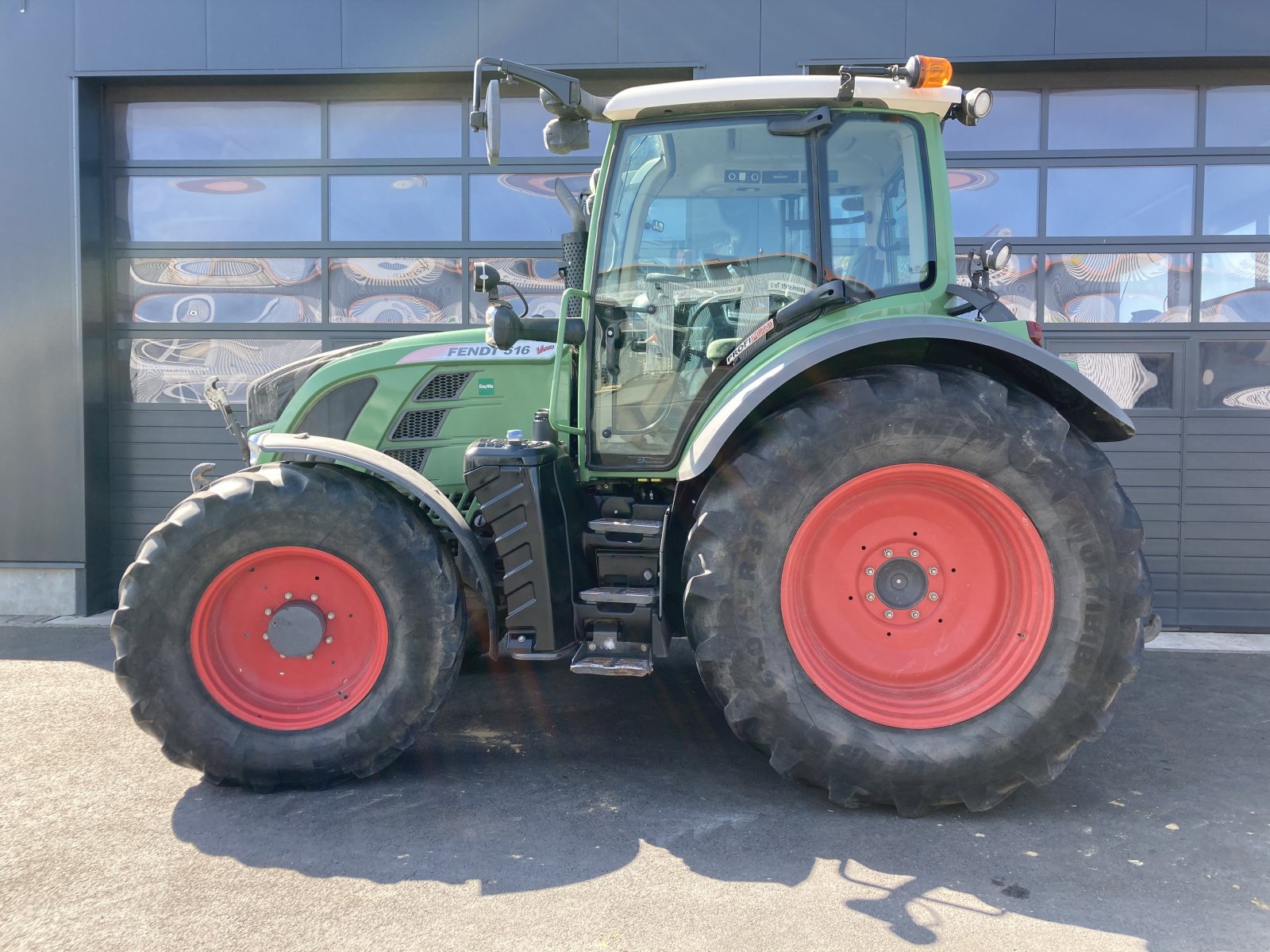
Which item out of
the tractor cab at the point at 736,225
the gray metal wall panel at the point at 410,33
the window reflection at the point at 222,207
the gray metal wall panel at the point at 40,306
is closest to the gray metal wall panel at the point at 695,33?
the gray metal wall panel at the point at 410,33

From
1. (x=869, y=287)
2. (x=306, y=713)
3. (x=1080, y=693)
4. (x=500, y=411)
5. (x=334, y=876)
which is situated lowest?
(x=334, y=876)

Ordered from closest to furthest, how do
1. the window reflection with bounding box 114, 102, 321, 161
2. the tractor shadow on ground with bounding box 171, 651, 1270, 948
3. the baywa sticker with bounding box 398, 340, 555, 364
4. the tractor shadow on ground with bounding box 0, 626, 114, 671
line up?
1. the tractor shadow on ground with bounding box 171, 651, 1270, 948
2. the baywa sticker with bounding box 398, 340, 555, 364
3. the tractor shadow on ground with bounding box 0, 626, 114, 671
4. the window reflection with bounding box 114, 102, 321, 161

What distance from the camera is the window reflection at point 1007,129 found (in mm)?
5543

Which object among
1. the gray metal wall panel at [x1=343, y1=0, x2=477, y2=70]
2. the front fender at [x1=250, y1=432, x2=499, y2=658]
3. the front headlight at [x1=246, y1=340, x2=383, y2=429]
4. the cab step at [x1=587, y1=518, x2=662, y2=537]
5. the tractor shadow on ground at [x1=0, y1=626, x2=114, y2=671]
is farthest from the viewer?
the gray metal wall panel at [x1=343, y1=0, x2=477, y2=70]

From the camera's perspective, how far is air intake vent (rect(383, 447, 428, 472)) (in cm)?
357

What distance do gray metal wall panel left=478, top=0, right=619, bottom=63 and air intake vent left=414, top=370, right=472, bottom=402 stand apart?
301 cm

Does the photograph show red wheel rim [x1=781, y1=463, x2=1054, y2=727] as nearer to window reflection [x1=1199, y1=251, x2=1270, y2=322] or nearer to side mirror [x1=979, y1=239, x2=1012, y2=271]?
side mirror [x1=979, y1=239, x2=1012, y2=271]

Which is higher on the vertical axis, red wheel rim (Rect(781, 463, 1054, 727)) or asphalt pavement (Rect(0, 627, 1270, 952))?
red wheel rim (Rect(781, 463, 1054, 727))

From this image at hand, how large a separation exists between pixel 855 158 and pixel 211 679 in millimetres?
2967

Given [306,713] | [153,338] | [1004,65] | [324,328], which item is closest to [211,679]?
[306,713]

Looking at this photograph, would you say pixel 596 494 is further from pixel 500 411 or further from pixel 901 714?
pixel 901 714

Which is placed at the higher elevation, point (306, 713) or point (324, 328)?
point (324, 328)

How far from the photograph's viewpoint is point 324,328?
590 centimetres

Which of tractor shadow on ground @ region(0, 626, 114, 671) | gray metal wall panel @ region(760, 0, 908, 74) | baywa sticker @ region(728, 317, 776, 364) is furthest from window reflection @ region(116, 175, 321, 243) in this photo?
baywa sticker @ region(728, 317, 776, 364)
